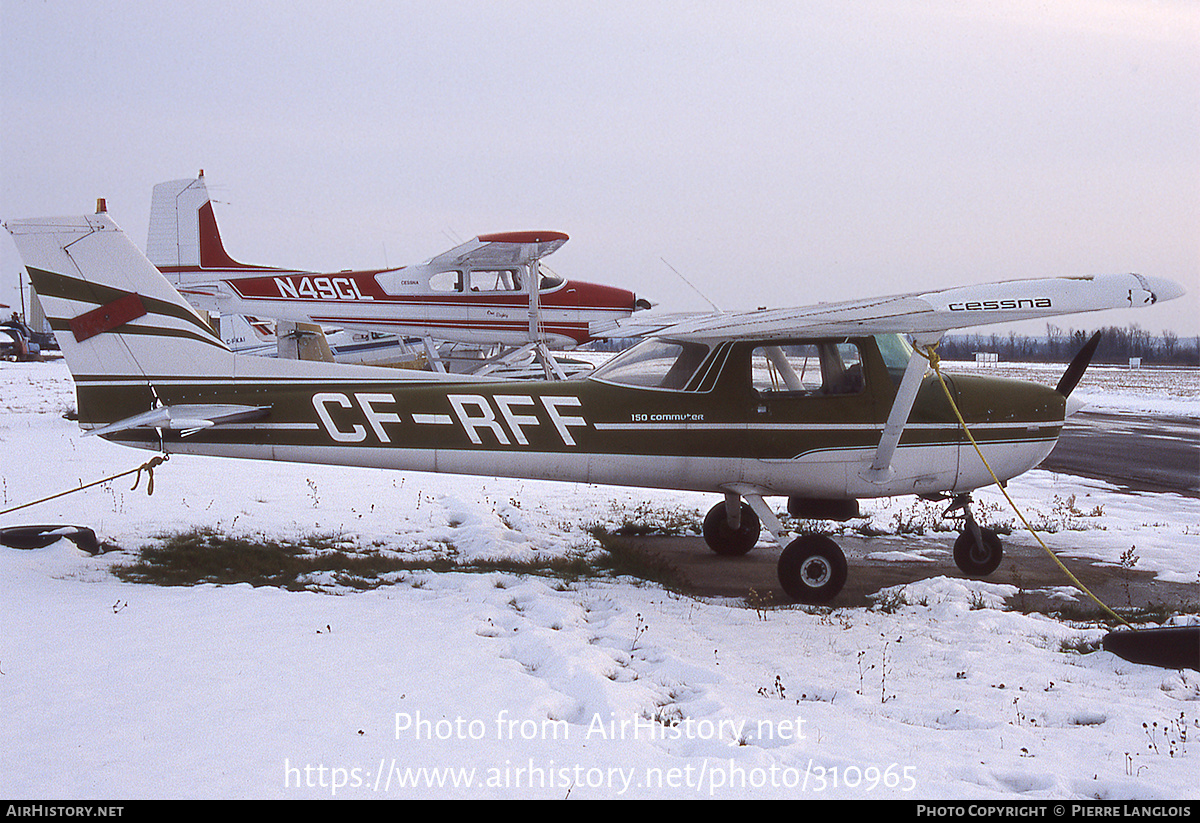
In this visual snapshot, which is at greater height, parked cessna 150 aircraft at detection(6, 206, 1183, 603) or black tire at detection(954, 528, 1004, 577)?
parked cessna 150 aircraft at detection(6, 206, 1183, 603)

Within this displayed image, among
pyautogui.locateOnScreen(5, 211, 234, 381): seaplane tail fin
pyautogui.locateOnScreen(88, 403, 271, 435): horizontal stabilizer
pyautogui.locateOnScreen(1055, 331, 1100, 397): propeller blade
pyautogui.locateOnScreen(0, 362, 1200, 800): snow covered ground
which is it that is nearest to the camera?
pyautogui.locateOnScreen(0, 362, 1200, 800): snow covered ground

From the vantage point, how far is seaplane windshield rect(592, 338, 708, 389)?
6.50m

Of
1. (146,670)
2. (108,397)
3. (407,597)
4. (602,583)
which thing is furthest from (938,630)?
(108,397)

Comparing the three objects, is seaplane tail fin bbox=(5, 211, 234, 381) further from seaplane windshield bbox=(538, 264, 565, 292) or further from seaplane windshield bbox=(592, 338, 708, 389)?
seaplane windshield bbox=(538, 264, 565, 292)

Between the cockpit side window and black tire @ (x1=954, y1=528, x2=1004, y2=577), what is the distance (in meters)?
1.76

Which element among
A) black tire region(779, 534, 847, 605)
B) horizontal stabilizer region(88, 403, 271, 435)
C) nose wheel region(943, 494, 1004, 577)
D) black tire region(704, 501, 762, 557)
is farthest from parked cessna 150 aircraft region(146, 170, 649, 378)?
black tire region(779, 534, 847, 605)

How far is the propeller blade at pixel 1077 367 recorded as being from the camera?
6574mm

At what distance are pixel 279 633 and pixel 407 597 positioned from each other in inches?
42.5

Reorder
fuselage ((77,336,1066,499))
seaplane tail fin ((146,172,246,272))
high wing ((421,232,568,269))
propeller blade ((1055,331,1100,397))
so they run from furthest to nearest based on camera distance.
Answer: seaplane tail fin ((146,172,246,272)), high wing ((421,232,568,269)), propeller blade ((1055,331,1100,397)), fuselage ((77,336,1066,499))

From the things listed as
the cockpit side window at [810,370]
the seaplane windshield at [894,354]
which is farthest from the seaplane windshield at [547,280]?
the seaplane windshield at [894,354]

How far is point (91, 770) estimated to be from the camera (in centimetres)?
301

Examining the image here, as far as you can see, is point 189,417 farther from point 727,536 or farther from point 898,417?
point 898,417

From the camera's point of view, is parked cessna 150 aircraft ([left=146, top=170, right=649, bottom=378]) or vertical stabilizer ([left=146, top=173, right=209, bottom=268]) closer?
parked cessna 150 aircraft ([left=146, top=170, right=649, bottom=378])

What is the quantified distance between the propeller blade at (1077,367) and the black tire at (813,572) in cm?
260
